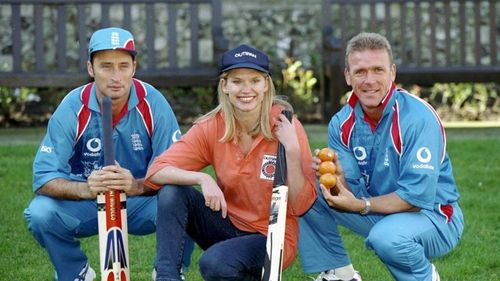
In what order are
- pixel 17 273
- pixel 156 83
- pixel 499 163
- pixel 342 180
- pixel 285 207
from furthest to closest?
pixel 156 83 → pixel 499 163 → pixel 17 273 → pixel 342 180 → pixel 285 207

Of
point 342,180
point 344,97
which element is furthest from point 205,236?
point 344,97

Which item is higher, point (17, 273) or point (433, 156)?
point (433, 156)

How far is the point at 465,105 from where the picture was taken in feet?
41.5

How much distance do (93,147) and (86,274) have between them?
0.66 metres

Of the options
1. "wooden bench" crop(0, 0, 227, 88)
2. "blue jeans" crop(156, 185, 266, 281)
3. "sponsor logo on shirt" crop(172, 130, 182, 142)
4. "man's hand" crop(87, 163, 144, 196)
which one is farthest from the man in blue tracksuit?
"wooden bench" crop(0, 0, 227, 88)

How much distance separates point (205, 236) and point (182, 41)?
269 inches

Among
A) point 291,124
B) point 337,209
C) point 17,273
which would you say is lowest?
point 17,273

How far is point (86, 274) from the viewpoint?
6.35 meters

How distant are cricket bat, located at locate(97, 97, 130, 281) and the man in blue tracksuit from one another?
95 cm

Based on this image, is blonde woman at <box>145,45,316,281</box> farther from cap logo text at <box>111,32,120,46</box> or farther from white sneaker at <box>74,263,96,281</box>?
white sneaker at <box>74,263,96,281</box>

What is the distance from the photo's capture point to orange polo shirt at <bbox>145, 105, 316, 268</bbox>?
5.71m

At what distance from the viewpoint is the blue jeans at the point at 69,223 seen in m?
6.11

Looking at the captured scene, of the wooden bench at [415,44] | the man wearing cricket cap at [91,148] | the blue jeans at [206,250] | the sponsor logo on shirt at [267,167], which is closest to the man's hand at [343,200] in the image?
the sponsor logo on shirt at [267,167]

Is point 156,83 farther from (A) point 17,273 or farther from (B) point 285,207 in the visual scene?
(B) point 285,207
